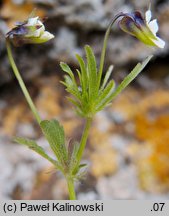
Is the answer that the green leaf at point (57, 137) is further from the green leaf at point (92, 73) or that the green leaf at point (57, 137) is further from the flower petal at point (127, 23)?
the flower petal at point (127, 23)

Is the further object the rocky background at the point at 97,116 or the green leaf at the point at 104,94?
the rocky background at the point at 97,116

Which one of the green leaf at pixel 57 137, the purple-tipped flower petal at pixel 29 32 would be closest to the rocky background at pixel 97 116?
the green leaf at pixel 57 137

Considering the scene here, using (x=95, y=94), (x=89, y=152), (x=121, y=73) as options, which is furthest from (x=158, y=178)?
(x=95, y=94)

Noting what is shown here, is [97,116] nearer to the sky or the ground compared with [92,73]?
nearer to the sky

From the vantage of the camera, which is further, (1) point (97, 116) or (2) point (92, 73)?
(1) point (97, 116)

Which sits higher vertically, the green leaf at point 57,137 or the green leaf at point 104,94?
the green leaf at point 104,94

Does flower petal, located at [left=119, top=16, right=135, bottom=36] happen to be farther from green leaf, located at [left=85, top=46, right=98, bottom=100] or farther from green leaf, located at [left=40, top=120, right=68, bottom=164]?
green leaf, located at [left=40, top=120, right=68, bottom=164]

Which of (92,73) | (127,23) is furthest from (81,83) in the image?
(127,23)

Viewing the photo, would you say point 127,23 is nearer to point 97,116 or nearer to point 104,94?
point 104,94
